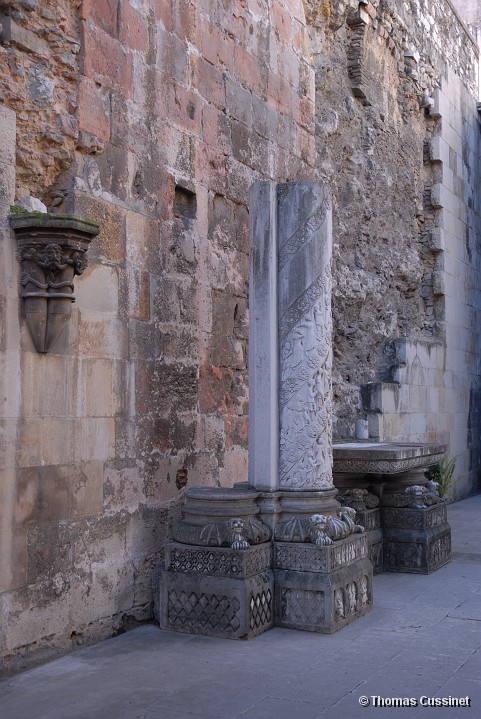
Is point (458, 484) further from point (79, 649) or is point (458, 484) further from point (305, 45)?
point (79, 649)

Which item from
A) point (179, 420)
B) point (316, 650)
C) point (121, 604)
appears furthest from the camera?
point (179, 420)

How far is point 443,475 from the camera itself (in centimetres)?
1191

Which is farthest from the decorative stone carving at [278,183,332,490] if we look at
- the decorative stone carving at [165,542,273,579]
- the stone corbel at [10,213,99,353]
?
the stone corbel at [10,213,99,353]

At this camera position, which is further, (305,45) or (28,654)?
(305,45)

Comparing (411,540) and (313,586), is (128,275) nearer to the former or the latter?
(313,586)

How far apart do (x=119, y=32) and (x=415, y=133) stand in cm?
786

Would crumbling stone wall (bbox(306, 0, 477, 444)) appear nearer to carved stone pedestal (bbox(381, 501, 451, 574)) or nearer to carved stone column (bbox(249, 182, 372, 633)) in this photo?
carved stone pedestal (bbox(381, 501, 451, 574))

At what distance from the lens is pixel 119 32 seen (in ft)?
18.2

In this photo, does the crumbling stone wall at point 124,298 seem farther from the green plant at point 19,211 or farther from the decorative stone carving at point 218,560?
the decorative stone carving at point 218,560

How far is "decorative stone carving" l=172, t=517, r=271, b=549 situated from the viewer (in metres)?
5.27

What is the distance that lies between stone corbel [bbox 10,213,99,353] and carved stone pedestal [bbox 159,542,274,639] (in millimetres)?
1550

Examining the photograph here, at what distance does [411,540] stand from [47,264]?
13.3 ft

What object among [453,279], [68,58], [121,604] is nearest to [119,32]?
[68,58]

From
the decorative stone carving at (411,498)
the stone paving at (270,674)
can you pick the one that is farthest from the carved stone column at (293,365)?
the decorative stone carving at (411,498)
